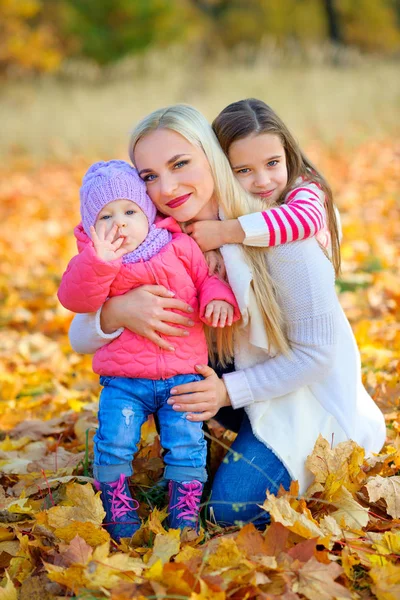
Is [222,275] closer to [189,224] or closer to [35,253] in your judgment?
[189,224]

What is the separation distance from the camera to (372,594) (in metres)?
1.83

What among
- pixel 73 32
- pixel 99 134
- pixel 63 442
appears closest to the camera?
pixel 63 442

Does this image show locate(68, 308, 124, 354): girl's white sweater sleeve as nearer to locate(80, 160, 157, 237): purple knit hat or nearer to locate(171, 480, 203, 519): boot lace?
locate(80, 160, 157, 237): purple knit hat

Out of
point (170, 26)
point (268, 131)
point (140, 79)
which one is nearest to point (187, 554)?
point (268, 131)

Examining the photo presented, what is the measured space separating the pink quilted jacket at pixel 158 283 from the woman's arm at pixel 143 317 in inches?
1.2

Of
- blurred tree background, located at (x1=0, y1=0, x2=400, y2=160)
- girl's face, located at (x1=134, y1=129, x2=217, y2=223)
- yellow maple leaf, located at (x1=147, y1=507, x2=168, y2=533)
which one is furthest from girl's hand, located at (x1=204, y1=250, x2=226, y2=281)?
blurred tree background, located at (x1=0, y1=0, x2=400, y2=160)

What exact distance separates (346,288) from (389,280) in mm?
380

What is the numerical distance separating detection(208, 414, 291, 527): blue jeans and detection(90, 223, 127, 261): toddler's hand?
0.81 meters

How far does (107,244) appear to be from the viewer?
2115mm

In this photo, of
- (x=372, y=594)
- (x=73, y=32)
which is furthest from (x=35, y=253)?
(x=73, y=32)

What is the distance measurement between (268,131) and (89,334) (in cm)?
96

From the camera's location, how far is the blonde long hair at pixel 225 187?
2.28m

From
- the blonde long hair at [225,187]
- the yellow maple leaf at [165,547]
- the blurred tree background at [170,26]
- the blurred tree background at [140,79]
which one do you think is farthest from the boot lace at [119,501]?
the blurred tree background at [170,26]

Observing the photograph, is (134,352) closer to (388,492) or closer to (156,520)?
(156,520)
